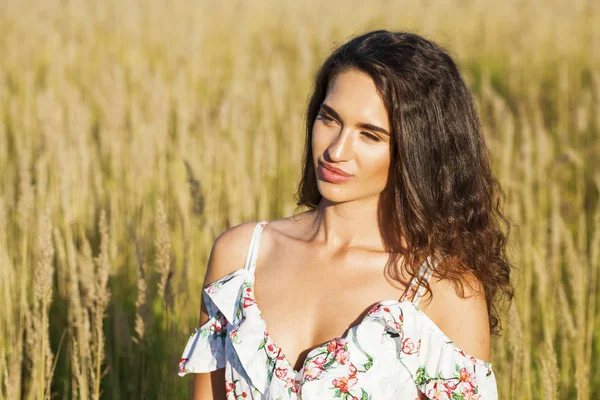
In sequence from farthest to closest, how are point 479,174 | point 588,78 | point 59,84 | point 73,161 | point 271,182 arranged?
point 588,78 → point 59,84 → point 271,182 → point 73,161 → point 479,174

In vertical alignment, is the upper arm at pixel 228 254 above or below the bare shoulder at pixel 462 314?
above

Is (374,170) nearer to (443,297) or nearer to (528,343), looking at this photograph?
(443,297)

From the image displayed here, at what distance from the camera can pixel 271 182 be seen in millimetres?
3613

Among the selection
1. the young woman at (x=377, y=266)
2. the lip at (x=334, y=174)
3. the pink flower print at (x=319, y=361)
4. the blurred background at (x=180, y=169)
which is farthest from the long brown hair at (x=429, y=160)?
the blurred background at (x=180, y=169)

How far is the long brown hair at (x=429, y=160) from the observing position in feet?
4.97

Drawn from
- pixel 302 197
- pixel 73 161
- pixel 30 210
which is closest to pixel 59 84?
pixel 73 161

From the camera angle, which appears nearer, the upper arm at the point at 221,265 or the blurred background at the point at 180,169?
the upper arm at the point at 221,265

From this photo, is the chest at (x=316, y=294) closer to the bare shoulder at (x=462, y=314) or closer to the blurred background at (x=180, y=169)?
the bare shoulder at (x=462, y=314)

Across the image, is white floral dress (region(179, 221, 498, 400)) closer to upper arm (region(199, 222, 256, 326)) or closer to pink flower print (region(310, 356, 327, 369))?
pink flower print (region(310, 356, 327, 369))

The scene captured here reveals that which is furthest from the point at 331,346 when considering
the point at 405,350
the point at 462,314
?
the point at 462,314

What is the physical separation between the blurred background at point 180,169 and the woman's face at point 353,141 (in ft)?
1.72

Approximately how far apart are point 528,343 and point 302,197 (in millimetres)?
1134

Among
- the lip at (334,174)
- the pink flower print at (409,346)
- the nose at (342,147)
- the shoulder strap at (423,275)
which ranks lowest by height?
the pink flower print at (409,346)

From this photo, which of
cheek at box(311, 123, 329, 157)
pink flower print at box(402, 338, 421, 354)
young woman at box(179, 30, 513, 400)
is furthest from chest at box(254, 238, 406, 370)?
cheek at box(311, 123, 329, 157)
